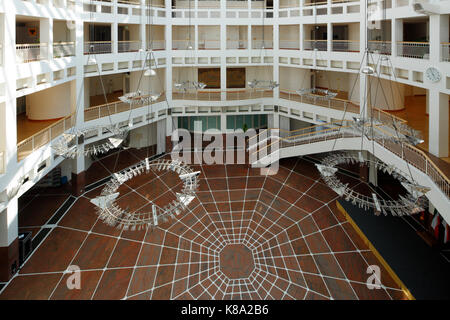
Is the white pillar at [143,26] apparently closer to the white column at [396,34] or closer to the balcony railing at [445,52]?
the white column at [396,34]

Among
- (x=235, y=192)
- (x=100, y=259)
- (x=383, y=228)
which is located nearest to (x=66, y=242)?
(x=100, y=259)

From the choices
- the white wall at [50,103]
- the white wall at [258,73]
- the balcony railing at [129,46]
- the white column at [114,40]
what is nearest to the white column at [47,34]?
the white wall at [50,103]

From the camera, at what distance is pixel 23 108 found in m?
20.5

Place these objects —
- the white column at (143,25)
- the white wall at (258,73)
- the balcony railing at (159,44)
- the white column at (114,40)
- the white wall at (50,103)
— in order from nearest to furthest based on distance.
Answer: the white wall at (50,103), the white column at (114,40), the white column at (143,25), the balcony railing at (159,44), the white wall at (258,73)

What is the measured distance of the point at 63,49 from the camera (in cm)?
1697

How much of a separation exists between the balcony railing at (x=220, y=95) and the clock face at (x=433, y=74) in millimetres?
11717

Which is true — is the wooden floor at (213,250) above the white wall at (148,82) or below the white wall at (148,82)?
below

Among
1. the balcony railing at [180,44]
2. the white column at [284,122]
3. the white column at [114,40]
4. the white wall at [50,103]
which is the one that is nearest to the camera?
the white wall at [50,103]

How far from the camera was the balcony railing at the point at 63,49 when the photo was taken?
16420mm

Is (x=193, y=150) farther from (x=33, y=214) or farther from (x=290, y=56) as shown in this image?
(x=33, y=214)

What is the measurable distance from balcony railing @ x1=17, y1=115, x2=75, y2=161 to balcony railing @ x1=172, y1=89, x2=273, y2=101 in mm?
8162

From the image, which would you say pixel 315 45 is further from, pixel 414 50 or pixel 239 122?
pixel 414 50

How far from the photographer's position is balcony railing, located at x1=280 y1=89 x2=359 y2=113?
20.8 m

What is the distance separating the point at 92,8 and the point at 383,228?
680 inches
